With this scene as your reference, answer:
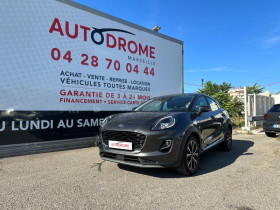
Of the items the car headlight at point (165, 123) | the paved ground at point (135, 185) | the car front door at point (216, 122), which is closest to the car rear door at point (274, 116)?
the paved ground at point (135, 185)

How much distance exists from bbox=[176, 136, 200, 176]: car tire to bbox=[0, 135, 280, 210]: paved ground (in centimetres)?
14

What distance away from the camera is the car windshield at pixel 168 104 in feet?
13.4

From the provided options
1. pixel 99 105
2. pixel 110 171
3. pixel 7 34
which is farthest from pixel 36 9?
pixel 110 171

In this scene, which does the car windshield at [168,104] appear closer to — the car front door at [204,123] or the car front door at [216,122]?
the car front door at [204,123]

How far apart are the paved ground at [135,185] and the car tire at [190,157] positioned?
0.14 m

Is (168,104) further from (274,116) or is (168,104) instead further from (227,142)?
(274,116)

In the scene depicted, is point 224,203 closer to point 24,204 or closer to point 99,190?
point 99,190

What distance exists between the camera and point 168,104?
433 cm

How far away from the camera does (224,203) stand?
2551mm

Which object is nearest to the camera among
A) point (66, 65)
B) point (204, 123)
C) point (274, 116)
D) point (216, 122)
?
point (204, 123)

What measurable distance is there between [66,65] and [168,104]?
3.13 m

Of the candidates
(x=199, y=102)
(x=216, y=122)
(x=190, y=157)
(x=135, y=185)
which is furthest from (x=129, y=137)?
(x=216, y=122)

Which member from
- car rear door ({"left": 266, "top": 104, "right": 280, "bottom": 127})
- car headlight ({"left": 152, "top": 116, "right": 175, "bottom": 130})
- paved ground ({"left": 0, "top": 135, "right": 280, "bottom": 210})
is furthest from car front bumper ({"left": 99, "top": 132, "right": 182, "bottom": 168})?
car rear door ({"left": 266, "top": 104, "right": 280, "bottom": 127})

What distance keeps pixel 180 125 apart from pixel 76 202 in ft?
6.07
